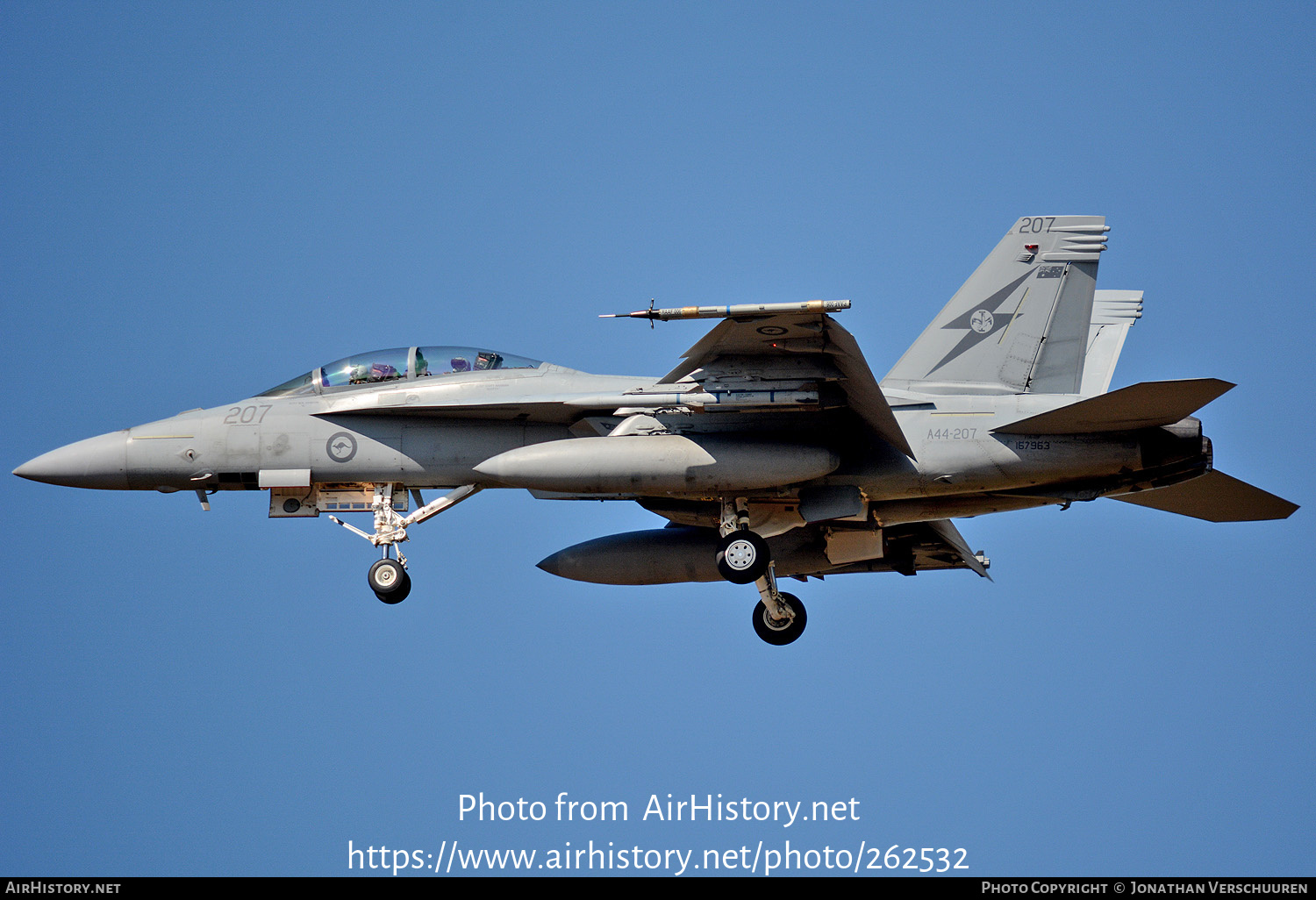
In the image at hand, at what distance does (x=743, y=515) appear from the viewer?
49.5ft

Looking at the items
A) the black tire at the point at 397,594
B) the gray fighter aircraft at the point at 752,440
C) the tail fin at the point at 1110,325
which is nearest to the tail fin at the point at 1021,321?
the gray fighter aircraft at the point at 752,440

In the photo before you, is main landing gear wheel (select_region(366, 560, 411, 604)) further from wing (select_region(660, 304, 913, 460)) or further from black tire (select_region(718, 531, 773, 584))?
wing (select_region(660, 304, 913, 460))

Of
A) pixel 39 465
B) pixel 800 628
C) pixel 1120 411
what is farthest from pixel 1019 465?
pixel 39 465

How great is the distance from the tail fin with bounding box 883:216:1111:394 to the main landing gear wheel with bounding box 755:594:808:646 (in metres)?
3.35

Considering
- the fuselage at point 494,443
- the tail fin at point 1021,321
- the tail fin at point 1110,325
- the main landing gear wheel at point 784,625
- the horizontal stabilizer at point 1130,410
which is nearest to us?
the horizontal stabilizer at point 1130,410

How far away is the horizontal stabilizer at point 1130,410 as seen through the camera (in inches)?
507

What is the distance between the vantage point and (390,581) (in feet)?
50.7

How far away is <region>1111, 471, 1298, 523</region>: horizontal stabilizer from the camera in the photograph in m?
15.2

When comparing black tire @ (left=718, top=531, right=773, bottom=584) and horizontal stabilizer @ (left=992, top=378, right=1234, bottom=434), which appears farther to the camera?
black tire @ (left=718, top=531, right=773, bottom=584)

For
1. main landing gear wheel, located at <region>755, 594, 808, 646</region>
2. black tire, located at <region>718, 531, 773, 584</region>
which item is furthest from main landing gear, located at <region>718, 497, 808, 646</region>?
main landing gear wheel, located at <region>755, 594, 808, 646</region>

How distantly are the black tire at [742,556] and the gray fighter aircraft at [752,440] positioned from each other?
0.02 m

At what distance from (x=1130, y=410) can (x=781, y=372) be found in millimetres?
3412

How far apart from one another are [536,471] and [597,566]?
3025 mm

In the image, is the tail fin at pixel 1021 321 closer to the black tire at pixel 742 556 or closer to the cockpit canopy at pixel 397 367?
the black tire at pixel 742 556
